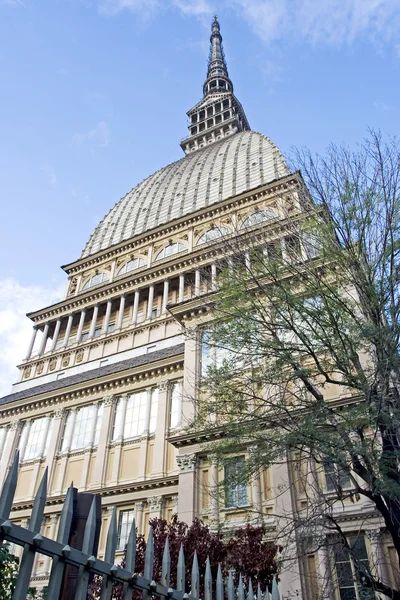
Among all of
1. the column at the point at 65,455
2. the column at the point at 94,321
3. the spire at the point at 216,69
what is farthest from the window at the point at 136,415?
the spire at the point at 216,69

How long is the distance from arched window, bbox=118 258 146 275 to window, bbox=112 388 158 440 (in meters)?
20.3

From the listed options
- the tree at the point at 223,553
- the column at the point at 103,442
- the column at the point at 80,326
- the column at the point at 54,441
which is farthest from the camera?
Result: the column at the point at 80,326

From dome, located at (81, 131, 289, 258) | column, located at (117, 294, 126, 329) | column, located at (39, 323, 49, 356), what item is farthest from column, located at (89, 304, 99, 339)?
dome, located at (81, 131, 289, 258)

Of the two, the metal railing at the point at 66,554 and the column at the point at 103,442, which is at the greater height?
the column at the point at 103,442

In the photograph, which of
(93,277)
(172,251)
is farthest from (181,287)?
(93,277)

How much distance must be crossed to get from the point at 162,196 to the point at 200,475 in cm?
4509

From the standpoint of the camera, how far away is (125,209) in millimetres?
64312

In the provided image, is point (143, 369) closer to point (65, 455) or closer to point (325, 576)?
point (65, 455)

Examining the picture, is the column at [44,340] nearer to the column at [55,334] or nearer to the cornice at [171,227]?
the column at [55,334]

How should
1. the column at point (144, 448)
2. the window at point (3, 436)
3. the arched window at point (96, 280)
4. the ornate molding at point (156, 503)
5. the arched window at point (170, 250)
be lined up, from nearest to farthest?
the ornate molding at point (156, 503) < the column at point (144, 448) < the window at point (3, 436) < the arched window at point (170, 250) < the arched window at point (96, 280)

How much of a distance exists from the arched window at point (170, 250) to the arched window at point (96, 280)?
588cm

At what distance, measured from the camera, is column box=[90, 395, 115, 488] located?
93.5ft

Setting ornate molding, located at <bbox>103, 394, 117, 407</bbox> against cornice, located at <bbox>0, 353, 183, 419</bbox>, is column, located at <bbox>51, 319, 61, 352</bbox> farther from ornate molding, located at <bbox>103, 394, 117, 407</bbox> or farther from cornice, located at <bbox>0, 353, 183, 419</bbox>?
ornate molding, located at <bbox>103, 394, 117, 407</bbox>

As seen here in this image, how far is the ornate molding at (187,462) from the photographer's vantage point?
72.1 feet
